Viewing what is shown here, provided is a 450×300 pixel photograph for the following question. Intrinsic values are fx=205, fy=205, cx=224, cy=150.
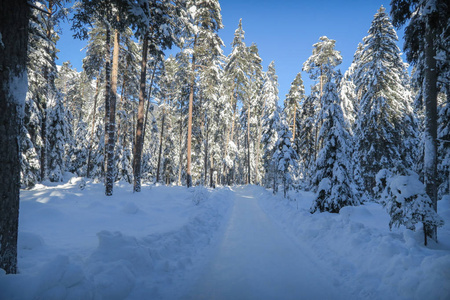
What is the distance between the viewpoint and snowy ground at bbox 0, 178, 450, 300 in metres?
3.23

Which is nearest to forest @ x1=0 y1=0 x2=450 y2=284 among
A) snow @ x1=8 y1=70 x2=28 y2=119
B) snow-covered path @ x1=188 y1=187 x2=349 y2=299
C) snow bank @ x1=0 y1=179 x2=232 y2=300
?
snow @ x1=8 y1=70 x2=28 y2=119

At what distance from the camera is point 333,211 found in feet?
37.3

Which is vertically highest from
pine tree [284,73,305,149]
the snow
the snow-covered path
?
pine tree [284,73,305,149]

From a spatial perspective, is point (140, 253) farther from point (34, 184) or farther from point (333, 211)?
point (34, 184)

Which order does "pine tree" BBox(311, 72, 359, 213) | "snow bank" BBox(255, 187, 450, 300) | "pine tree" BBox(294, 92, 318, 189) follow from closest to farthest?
"snow bank" BBox(255, 187, 450, 300) < "pine tree" BBox(311, 72, 359, 213) < "pine tree" BBox(294, 92, 318, 189)

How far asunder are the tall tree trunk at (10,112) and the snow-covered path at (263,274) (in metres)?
2.99

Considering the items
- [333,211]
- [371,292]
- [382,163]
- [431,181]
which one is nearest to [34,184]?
[371,292]

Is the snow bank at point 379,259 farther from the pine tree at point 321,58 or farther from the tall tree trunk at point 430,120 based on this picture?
the pine tree at point 321,58

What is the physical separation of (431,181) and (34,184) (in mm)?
19294

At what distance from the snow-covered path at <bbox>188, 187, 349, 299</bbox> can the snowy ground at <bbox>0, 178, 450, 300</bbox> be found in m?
0.02

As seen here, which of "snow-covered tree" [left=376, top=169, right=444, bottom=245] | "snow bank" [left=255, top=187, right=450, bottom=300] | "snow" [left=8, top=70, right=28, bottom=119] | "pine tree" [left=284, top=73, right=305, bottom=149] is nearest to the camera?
"snow" [left=8, top=70, right=28, bottom=119]

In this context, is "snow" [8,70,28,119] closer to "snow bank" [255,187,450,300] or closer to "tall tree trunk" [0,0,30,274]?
"tall tree trunk" [0,0,30,274]

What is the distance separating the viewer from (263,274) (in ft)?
14.5

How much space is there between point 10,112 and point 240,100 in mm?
30143
